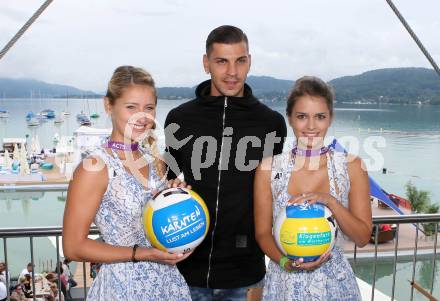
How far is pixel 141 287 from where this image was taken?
5.51 ft

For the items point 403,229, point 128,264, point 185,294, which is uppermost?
point 128,264

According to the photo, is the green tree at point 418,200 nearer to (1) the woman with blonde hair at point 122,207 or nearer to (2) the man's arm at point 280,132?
(2) the man's arm at point 280,132

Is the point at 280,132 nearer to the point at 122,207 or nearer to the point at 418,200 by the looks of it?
the point at 122,207

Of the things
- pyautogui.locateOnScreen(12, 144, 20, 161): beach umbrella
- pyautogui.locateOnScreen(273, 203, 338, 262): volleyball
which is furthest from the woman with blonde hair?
pyautogui.locateOnScreen(12, 144, 20, 161): beach umbrella

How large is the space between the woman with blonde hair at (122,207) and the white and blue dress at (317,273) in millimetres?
397

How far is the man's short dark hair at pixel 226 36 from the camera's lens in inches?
80.0

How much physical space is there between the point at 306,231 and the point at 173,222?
0.48 metres

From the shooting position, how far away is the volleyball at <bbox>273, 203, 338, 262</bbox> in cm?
159

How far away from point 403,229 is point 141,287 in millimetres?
21614

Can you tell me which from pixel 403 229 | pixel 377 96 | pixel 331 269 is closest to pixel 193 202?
pixel 331 269

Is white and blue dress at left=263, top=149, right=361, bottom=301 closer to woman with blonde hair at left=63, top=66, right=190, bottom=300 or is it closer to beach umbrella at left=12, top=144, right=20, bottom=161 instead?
woman with blonde hair at left=63, top=66, right=190, bottom=300

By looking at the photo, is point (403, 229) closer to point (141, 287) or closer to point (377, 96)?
point (141, 287)

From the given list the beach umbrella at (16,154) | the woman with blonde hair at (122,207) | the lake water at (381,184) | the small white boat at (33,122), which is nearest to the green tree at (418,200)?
the lake water at (381,184)

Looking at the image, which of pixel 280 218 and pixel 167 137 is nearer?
pixel 280 218
